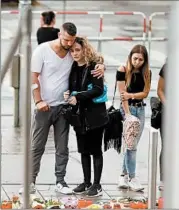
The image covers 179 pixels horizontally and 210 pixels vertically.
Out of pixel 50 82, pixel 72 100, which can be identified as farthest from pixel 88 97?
pixel 50 82

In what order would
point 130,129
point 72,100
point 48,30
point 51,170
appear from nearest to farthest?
1. point 72,100
2. point 130,129
3. point 51,170
4. point 48,30

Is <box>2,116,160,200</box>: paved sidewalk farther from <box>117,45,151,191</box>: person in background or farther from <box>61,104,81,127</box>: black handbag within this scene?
<box>61,104,81,127</box>: black handbag

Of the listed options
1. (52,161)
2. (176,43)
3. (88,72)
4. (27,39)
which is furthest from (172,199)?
(52,161)

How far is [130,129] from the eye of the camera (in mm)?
6852

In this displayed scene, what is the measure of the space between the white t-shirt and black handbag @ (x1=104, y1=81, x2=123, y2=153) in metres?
0.50

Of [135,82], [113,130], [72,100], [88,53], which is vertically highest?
[88,53]

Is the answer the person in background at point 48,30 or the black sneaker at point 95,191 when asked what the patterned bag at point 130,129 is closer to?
the black sneaker at point 95,191

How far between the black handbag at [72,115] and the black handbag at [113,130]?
314 mm

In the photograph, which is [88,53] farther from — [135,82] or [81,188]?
[81,188]

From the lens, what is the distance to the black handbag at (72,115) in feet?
21.9

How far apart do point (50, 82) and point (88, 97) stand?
1.26 ft

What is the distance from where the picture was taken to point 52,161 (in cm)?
809

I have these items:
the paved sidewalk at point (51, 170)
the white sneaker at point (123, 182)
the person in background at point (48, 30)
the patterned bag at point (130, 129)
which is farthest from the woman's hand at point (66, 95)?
the person in background at point (48, 30)

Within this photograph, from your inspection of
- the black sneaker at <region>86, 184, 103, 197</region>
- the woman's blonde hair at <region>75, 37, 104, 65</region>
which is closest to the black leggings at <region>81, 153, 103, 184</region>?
the black sneaker at <region>86, 184, 103, 197</region>
